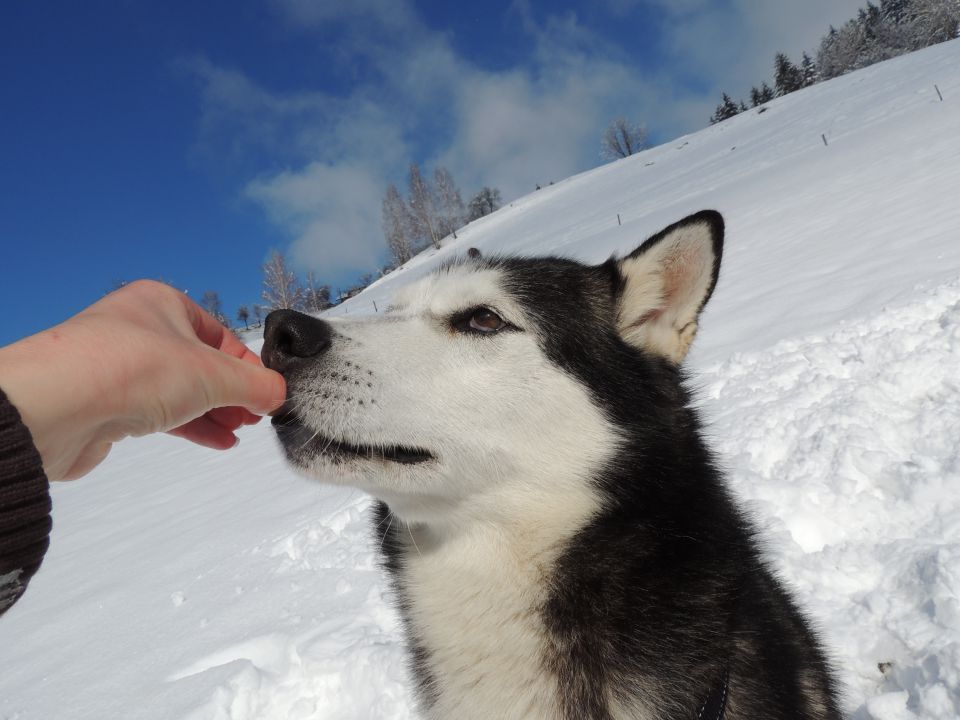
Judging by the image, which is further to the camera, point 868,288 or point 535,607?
point 868,288

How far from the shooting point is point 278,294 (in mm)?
41188

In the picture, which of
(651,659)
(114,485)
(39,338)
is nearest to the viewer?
(39,338)

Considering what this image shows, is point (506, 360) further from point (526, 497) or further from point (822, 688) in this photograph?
point (822, 688)

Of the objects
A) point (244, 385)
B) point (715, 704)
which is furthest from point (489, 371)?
point (715, 704)

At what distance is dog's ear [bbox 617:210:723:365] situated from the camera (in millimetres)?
2338

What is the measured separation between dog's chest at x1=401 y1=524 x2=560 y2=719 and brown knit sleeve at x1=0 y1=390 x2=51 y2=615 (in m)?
1.21

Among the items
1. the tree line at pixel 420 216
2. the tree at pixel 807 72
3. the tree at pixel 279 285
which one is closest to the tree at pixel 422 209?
the tree line at pixel 420 216

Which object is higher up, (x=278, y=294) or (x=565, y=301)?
(x=278, y=294)

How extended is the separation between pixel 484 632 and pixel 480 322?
112 centimetres

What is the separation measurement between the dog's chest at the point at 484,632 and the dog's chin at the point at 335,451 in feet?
1.29

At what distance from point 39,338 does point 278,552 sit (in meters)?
4.32

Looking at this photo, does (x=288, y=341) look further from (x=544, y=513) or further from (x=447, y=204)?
(x=447, y=204)

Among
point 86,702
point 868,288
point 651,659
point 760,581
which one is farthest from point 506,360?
point 868,288

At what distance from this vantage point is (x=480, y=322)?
89.7 inches
